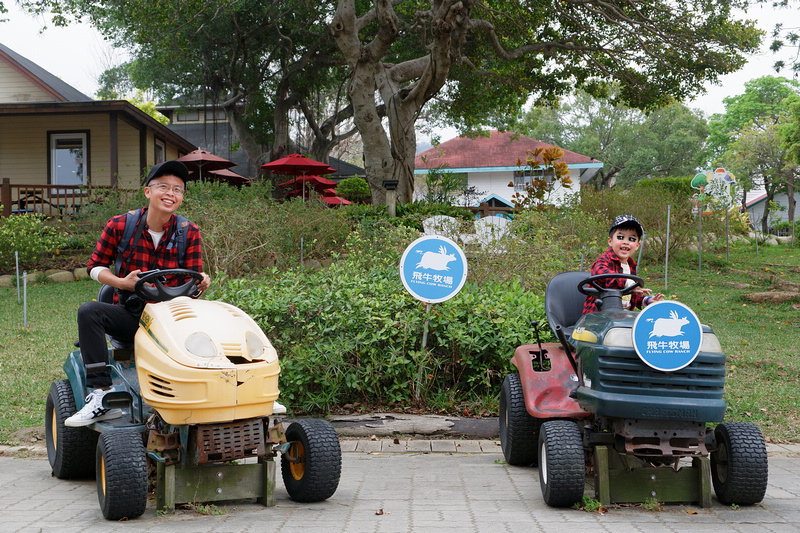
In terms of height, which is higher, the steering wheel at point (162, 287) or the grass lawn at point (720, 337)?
the steering wheel at point (162, 287)

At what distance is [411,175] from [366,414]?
12067 millimetres

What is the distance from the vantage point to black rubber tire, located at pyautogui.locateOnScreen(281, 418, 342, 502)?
4262 millimetres

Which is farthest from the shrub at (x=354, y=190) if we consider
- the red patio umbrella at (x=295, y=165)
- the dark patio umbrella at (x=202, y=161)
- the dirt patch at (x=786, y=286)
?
the dirt patch at (x=786, y=286)

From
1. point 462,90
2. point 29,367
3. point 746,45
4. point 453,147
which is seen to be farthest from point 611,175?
point 29,367

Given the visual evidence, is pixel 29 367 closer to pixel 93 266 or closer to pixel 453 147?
pixel 93 266

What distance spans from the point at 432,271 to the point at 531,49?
518 inches

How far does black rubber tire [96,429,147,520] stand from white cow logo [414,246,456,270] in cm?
331

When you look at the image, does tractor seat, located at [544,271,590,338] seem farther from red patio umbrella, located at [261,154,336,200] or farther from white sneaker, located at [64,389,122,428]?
red patio umbrella, located at [261,154,336,200]

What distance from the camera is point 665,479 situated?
14.1 feet

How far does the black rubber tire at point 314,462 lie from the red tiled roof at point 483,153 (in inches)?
1591

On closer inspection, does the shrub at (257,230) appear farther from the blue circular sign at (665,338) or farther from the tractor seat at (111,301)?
the blue circular sign at (665,338)

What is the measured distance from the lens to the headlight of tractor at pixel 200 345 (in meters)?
3.91

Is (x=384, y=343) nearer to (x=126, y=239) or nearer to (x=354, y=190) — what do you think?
(x=126, y=239)

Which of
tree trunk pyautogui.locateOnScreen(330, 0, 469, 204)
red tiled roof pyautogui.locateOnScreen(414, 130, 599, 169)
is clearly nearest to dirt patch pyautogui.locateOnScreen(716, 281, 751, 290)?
tree trunk pyautogui.locateOnScreen(330, 0, 469, 204)
